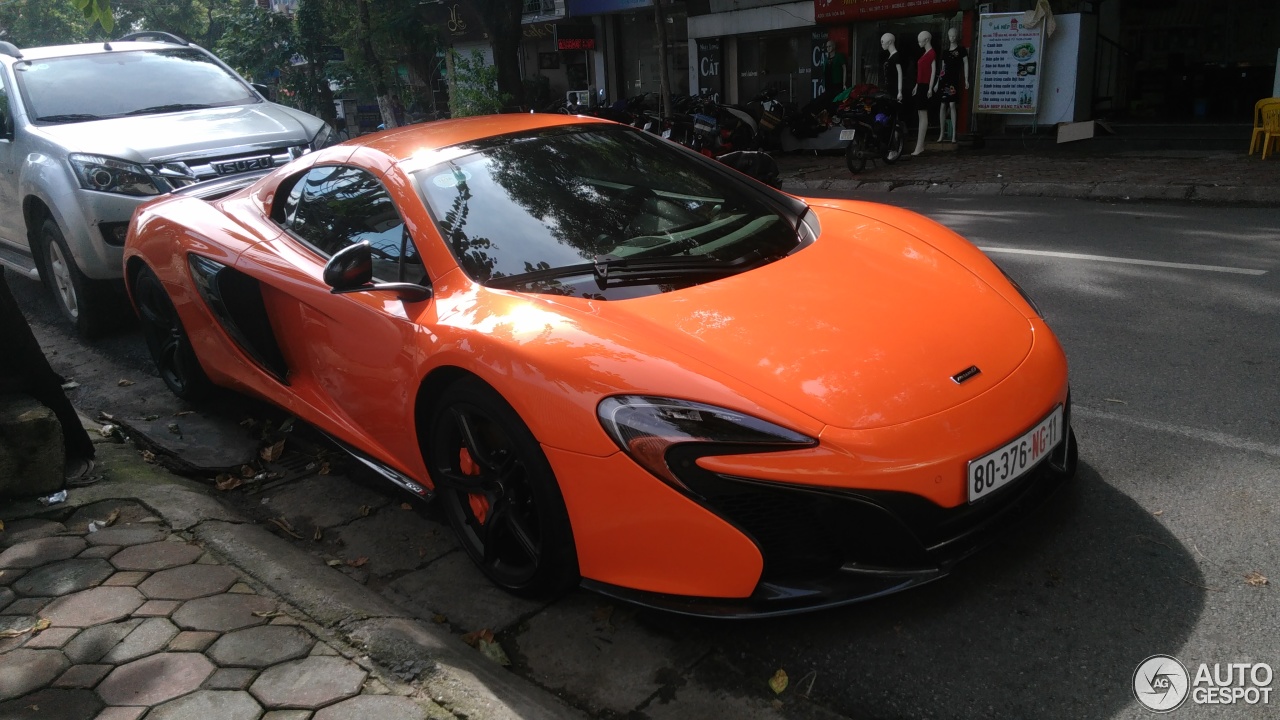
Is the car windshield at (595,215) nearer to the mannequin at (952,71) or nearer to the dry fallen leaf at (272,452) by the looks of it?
the dry fallen leaf at (272,452)

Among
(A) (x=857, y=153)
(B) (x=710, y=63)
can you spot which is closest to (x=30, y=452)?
(A) (x=857, y=153)

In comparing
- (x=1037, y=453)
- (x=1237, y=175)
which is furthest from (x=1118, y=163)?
(x=1037, y=453)

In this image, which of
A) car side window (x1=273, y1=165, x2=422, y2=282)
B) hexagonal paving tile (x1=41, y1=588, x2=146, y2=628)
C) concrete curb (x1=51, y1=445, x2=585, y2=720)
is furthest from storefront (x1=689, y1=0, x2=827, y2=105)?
hexagonal paving tile (x1=41, y1=588, x2=146, y2=628)

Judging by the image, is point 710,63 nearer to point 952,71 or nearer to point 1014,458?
point 952,71

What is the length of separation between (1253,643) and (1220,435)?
139cm

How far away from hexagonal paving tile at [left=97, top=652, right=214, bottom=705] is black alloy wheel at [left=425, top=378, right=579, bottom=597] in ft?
2.84

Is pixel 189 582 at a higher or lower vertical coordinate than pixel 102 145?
lower

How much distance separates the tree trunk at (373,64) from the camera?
17.4 metres

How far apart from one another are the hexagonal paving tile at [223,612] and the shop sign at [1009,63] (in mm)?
13536

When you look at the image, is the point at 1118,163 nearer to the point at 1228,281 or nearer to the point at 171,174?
the point at 1228,281

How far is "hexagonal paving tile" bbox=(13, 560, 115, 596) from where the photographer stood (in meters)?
2.94

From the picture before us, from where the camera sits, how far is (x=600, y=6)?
21.6 metres

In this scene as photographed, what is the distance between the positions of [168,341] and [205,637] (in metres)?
2.74
